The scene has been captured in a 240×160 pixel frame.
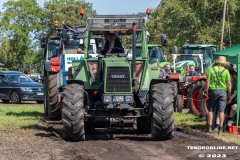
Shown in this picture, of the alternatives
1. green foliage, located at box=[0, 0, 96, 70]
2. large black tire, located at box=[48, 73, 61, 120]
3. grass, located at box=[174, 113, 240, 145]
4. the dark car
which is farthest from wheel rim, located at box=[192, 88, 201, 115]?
green foliage, located at box=[0, 0, 96, 70]

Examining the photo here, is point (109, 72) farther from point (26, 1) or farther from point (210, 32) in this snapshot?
point (26, 1)

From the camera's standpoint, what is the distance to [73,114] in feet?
45.2

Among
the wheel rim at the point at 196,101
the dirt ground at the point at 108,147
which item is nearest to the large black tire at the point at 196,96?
the wheel rim at the point at 196,101

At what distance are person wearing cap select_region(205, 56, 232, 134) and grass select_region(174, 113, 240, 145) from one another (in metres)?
0.58

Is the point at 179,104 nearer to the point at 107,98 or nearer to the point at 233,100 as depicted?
the point at 233,100

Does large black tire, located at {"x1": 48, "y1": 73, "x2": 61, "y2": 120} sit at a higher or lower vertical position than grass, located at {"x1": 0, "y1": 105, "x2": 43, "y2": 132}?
higher

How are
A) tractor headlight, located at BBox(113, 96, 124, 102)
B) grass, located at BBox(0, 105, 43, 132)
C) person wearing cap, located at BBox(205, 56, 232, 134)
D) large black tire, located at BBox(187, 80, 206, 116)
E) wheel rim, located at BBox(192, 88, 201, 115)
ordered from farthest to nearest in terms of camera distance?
wheel rim, located at BBox(192, 88, 201, 115) → large black tire, located at BBox(187, 80, 206, 116) → grass, located at BBox(0, 105, 43, 132) → person wearing cap, located at BBox(205, 56, 232, 134) → tractor headlight, located at BBox(113, 96, 124, 102)

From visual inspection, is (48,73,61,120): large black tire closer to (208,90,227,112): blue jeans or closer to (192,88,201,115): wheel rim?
(192,88,201,115): wheel rim

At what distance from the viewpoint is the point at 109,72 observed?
14203mm

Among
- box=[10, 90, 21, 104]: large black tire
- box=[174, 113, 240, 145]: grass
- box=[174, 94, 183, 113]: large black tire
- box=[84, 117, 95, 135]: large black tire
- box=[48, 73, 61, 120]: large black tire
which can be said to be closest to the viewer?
box=[174, 113, 240, 145]: grass

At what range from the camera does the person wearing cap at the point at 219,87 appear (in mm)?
15875

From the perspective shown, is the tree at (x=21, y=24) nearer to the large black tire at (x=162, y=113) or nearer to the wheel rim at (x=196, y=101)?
the wheel rim at (x=196, y=101)

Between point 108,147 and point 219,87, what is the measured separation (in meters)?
4.34

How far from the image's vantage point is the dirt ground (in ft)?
37.1
